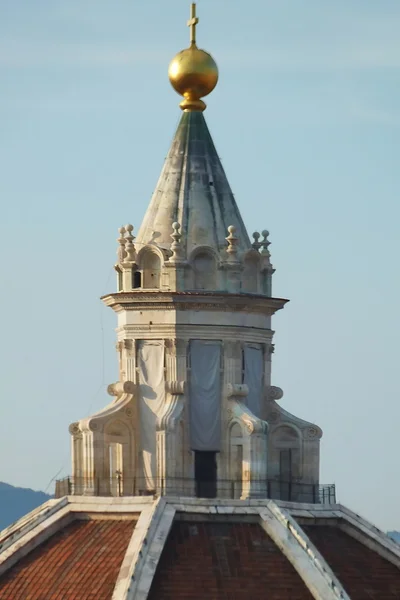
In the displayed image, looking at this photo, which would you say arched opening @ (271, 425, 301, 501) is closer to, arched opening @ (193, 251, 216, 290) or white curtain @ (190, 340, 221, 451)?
white curtain @ (190, 340, 221, 451)

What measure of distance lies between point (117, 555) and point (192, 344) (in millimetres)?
6731

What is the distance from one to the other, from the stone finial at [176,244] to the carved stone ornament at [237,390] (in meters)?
3.73

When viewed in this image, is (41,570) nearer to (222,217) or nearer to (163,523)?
(163,523)

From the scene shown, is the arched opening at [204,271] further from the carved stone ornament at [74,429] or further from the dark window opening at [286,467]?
the dark window opening at [286,467]

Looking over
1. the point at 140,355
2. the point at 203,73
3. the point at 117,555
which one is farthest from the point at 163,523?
the point at 203,73

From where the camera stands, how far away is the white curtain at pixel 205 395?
66.2 meters

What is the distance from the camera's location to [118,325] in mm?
67312

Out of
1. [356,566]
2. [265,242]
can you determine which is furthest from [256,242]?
[356,566]

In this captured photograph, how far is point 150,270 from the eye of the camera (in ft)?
219

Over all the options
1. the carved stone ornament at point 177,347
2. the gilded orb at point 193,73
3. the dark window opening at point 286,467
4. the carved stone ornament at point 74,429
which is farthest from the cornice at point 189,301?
the gilded orb at point 193,73

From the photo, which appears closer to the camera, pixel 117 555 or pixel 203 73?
pixel 117 555

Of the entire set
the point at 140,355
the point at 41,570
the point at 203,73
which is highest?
the point at 203,73

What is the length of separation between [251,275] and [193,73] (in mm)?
5774

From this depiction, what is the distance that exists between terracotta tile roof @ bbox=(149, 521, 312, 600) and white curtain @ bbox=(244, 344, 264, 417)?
4604 mm
